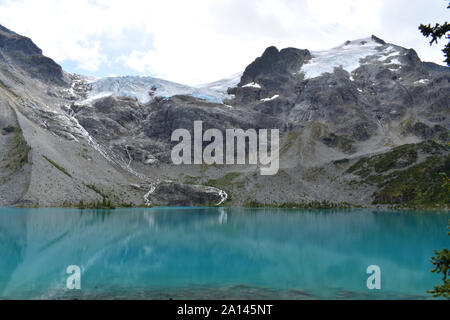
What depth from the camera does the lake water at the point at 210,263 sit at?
84.9ft

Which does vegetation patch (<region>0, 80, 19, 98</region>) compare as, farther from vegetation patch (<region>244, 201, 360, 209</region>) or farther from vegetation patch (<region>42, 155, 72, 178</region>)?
vegetation patch (<region>244, 201, 360, 209</region>)

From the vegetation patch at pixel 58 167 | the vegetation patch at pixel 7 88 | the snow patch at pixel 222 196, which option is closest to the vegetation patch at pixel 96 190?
the vegetation patch at pixel 58 167

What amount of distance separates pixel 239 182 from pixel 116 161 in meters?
66.2

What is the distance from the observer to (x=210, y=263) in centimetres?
3694

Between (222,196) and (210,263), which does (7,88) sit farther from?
(210,263)

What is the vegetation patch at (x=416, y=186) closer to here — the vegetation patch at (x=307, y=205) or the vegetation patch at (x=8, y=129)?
the vegetation patch at (x=307, y=205)

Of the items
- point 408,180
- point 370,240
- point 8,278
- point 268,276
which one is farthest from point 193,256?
point 408,180

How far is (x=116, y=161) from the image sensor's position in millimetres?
192125

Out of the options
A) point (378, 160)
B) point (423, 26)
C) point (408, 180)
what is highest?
point (378, 160)

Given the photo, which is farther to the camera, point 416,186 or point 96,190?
point 416,186

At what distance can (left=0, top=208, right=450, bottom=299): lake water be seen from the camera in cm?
2588

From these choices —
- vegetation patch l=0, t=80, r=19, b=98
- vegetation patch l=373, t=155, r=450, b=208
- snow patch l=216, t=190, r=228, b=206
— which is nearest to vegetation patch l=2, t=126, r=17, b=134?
vegetation patch l=0, t=80, r=19, b=98

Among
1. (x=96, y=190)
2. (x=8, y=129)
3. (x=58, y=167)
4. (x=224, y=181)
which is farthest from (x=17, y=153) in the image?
(x=224, y=181)
